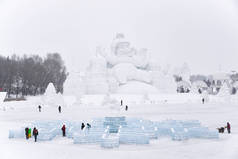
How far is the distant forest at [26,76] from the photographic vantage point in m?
47.8

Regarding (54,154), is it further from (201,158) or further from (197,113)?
(197,113)

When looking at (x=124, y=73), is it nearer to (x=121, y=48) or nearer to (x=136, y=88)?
(x=136, y=88)

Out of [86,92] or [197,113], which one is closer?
[197,113]

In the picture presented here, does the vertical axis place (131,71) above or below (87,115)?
above

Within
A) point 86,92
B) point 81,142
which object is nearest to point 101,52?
point 86,92

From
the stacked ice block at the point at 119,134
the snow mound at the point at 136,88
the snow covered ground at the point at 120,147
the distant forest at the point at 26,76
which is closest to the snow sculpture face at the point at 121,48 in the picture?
the snow mound at the point at 136,88

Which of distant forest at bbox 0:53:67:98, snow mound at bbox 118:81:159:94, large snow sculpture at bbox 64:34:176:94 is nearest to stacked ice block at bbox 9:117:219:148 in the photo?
large snow sculpture at bbox 64:34:176:94

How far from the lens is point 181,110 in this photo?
26.0m

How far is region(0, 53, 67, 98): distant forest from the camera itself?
47844 mm

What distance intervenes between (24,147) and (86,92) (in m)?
30.2

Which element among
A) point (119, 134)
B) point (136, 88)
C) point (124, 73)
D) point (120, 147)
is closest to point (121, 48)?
point (124, 73)

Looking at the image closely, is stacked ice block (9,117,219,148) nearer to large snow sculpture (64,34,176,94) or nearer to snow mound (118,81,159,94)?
large snow sculpture (64,34,176,94)

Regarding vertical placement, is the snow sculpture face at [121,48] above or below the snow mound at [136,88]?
above

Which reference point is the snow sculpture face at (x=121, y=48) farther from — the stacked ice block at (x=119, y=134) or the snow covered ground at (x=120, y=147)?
the stacked ice block at (x=119, y=134)
